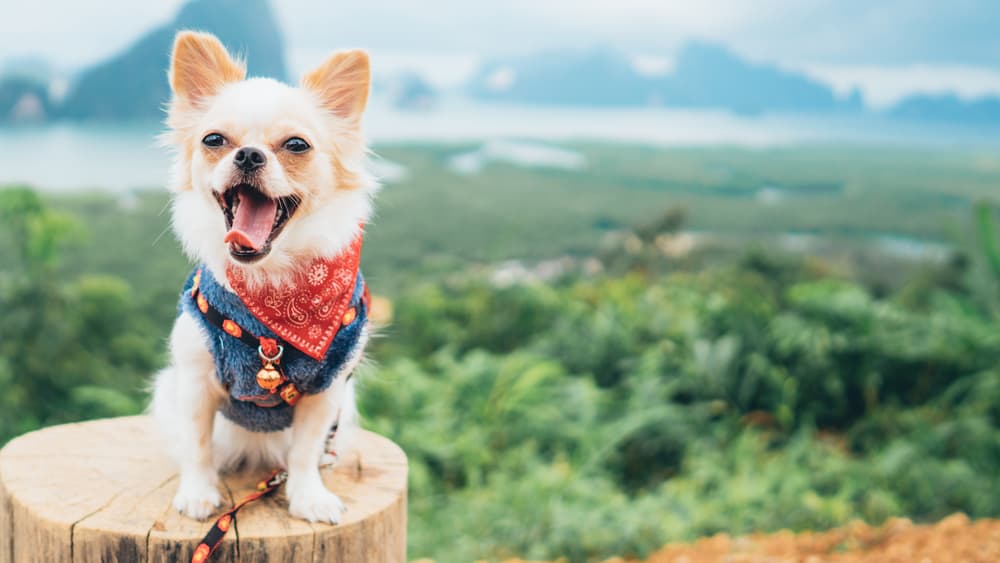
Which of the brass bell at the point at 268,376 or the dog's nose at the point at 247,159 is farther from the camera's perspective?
the brass bell at the point at 268,376

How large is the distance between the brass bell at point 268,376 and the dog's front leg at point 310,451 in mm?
152

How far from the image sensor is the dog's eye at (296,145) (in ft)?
5.98

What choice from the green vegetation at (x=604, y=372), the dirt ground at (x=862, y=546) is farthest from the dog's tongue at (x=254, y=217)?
the dirt ground at (x=862, y=546)

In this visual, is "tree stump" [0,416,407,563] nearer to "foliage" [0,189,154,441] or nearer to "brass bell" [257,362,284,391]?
"brass bell" [257,362,284,391]

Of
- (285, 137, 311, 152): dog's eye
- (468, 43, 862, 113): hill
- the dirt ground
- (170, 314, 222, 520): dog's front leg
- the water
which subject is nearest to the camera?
(285, 137, 311, 152): dog's eye

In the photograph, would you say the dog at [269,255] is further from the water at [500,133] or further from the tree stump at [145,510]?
the water at [500,133]

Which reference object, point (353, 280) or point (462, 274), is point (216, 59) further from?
point (462, 274)

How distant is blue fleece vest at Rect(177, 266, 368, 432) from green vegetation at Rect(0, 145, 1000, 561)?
3.28ft

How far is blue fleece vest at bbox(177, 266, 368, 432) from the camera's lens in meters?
1.89

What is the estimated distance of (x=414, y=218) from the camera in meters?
8.03

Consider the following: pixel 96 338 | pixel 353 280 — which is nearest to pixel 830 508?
pixel 353 280

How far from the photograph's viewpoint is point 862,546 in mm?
3723

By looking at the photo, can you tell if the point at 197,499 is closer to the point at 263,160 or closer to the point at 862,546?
the point at 263,160

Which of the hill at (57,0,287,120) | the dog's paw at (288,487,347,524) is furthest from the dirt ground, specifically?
the hill at (57,0,287,120)
